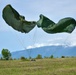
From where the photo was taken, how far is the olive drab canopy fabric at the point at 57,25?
1293cm

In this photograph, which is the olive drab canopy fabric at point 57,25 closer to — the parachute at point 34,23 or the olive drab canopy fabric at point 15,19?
the parachute at point 34,23

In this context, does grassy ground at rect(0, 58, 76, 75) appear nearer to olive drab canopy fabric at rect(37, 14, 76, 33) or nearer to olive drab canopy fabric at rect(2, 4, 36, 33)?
olive drab canopy fabric at rect(2, 4, 36, 33)

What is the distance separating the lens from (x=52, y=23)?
13.1m

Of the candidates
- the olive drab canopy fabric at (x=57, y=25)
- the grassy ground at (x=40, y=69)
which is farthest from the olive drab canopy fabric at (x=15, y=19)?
the grassy ground at (x=40, y=69)

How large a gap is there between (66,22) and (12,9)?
2293 mm

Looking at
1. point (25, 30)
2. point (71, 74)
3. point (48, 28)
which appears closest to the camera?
point (48, 28)

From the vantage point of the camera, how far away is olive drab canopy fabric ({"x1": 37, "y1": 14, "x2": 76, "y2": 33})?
509 inches

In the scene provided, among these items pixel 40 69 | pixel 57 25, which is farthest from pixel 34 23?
pixel 40 69

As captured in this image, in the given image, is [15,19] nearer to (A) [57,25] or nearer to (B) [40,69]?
(A) [57,25]

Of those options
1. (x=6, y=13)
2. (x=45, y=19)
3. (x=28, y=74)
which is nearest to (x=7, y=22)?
(x=6, y=13)

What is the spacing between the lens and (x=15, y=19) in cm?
1394

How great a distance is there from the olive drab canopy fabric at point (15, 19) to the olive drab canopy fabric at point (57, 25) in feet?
2.04

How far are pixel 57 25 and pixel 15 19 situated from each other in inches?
75.6

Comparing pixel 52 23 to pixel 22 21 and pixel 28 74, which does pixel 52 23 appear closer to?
pixel 22 21
